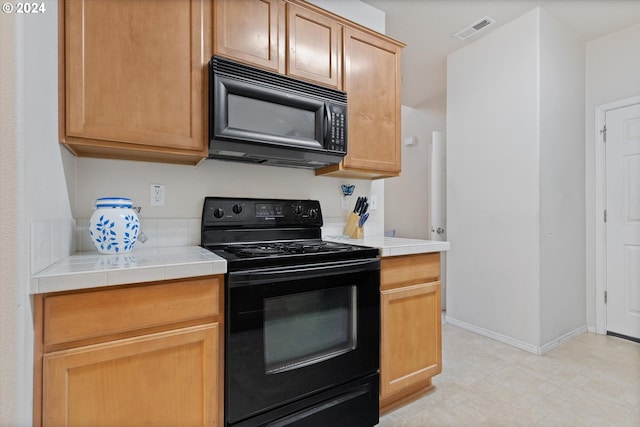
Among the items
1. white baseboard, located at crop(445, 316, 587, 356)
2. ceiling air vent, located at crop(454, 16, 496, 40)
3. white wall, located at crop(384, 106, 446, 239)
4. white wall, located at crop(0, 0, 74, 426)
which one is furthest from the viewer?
white wall, located at crop(384, 106, 446, 239)

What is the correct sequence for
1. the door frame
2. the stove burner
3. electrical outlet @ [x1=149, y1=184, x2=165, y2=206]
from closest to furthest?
1. the stove burner
2. electrical outlet @ [x1=149, y1=184, x2=165, y2=206]
3. the door frame

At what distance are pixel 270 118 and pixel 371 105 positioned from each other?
74 centimetres

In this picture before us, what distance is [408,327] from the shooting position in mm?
1792

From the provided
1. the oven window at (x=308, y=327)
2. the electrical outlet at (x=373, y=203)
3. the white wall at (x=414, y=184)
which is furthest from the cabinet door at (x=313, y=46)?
the white wall at (x=414, y=184)

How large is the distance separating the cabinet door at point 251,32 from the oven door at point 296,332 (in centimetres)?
107

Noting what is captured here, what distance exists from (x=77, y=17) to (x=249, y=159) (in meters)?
0.91

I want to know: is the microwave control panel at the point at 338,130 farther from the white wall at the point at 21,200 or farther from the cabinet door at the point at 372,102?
the white wall at the point at 21,200

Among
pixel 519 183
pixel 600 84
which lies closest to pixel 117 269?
pixel 519 183

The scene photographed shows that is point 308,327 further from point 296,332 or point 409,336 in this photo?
point 409,336

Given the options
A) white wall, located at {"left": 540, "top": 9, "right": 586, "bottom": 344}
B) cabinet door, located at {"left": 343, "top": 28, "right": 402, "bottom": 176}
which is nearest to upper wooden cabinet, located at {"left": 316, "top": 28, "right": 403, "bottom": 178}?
cabinet door, located at {"left": 343, "top": 28, "right": 402, "bottom": 176}

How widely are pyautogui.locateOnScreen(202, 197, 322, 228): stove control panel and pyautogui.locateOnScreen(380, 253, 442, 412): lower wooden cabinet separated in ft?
1.98

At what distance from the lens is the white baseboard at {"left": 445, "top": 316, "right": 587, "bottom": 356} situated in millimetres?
2541

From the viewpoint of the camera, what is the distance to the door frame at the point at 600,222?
2.94 metres

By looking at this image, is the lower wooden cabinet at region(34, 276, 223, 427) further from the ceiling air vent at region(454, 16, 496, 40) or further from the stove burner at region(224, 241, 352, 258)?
the ceiling air vent at region(454, 16, 496, 40)
